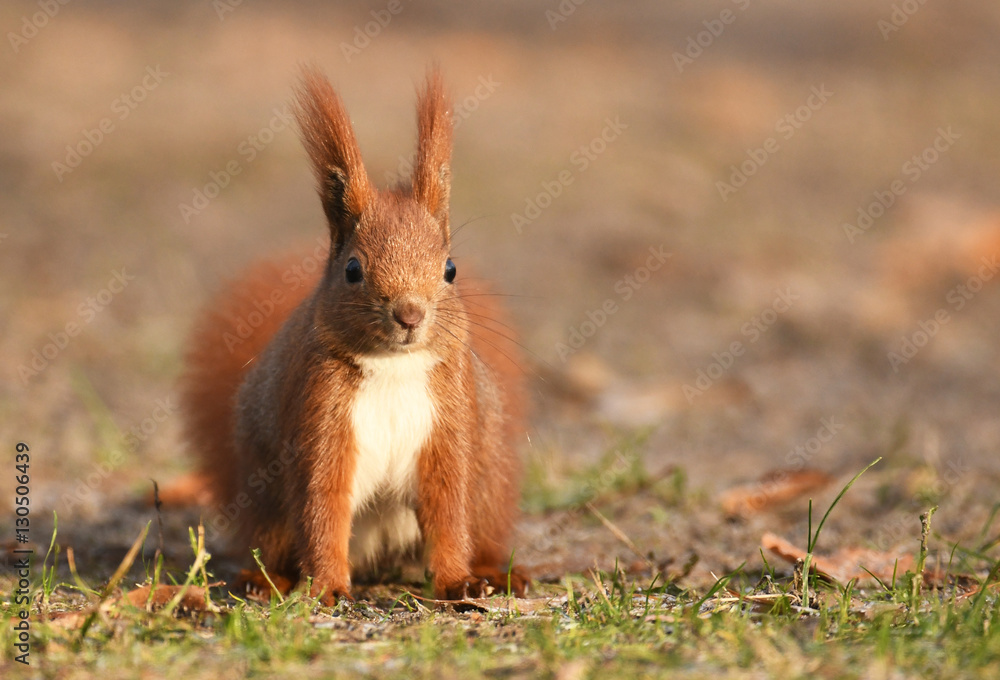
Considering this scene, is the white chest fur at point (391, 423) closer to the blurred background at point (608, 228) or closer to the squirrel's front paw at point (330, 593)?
the squirrel's front paw at point (330, 593)

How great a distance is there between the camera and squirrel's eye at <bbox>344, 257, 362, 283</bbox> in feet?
9.46

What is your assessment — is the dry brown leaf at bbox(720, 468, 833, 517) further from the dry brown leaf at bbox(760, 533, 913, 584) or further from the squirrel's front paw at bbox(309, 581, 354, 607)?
the squirrel's front paw at bbox(309, 581, 354, 607)

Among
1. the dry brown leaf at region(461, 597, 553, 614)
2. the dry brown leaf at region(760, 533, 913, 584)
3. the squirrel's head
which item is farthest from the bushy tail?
the dry brown leaf at region(760, 533, 913, 584)

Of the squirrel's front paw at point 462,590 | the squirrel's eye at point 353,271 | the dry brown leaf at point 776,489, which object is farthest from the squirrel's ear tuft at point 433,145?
the dry brown leaf at point 776,489

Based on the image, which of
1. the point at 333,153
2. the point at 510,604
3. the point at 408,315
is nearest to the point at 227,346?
the point at 333,153

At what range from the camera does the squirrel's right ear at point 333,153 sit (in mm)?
2924

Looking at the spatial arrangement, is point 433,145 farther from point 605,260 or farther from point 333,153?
point 605,260

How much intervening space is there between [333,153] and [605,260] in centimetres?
501

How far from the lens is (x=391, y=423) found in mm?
2916

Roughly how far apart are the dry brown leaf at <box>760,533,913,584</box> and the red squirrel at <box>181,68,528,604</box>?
762 millimetres

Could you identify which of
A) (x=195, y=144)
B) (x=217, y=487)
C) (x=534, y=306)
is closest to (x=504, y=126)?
(x=195, y=144)

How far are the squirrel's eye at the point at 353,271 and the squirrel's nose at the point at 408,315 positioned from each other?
0.63ft

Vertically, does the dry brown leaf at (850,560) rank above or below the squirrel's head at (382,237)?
below

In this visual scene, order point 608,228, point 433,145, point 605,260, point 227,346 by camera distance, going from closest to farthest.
→ point 433,145, point 227,346, point 605,260, point 608,228
